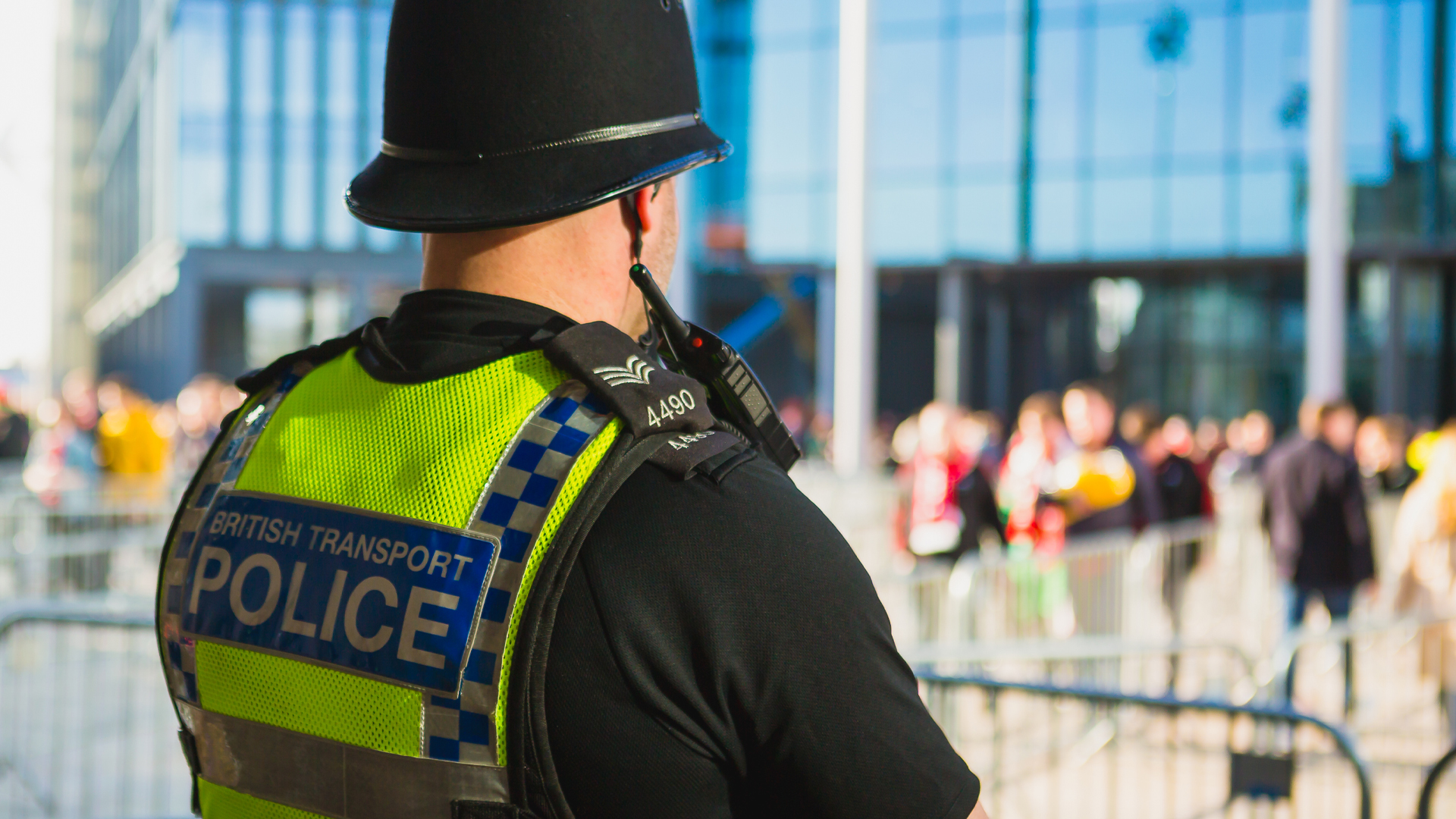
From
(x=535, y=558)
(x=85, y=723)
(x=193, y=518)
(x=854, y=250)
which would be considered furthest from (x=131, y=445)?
(x=535, y=558)

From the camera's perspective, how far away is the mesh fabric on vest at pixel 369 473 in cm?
122

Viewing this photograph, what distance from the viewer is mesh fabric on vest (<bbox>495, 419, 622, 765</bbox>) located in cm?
115

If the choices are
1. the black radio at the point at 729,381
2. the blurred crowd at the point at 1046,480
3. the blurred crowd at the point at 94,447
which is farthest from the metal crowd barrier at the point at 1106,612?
the blurred crowd at the point at 94,447

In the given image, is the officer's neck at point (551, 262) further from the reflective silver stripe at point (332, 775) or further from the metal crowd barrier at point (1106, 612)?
the metal crowd barrier at point (1106, 612)

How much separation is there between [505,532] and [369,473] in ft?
0.63

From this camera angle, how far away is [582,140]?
4.36 ft

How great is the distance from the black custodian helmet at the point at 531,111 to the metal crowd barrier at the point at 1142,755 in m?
2.57

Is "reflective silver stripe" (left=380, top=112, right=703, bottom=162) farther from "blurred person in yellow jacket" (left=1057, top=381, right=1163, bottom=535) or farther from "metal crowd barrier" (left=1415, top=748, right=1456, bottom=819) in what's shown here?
"blurred person in yellow jacket" (left=1057, top=381, right=1163, bottom=535)

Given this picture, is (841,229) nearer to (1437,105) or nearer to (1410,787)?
(1410,787)

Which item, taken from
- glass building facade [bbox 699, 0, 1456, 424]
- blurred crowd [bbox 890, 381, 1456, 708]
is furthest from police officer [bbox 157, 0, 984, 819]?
glass building facade [bbox 699, 0, 1456, 424]

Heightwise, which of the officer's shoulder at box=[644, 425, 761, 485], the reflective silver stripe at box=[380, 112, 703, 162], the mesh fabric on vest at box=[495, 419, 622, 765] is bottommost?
the mesh fabric on vest at box=[495, 419, 622, 765]

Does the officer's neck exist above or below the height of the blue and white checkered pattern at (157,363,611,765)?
above

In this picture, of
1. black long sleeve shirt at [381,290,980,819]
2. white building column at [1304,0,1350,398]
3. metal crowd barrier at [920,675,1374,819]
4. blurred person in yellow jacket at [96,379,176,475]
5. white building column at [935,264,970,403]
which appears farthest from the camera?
white building column at [935,264,970,403]

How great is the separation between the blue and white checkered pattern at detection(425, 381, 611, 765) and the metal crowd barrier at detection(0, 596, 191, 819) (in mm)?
4181
